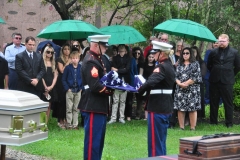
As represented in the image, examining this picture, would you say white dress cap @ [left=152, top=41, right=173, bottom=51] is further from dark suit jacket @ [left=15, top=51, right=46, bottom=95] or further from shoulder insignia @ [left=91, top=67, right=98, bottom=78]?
dark suit jacket @ [left=15, top=51, right=46, bottom=95]

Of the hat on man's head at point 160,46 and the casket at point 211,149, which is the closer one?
the casket at point 211,149

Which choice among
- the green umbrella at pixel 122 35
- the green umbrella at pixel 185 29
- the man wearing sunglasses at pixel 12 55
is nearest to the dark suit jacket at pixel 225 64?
the green umbrella at pixel 185 29

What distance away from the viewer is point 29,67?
11.2m

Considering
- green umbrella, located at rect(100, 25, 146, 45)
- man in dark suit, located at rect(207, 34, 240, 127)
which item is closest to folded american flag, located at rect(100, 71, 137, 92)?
green umbrella, located at rect(100, 25, 146, 45)

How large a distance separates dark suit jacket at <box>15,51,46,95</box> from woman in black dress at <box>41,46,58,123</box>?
16.6 inches

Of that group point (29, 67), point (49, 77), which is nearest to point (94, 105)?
point (29, 67)

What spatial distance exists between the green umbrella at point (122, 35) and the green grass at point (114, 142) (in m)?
1.90

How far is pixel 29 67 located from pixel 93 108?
426cm

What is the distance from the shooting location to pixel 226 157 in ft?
12.4

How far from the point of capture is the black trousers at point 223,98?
1281 centimetres

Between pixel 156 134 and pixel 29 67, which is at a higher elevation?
pixel 29 67

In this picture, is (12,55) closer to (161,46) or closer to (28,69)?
(28,69)

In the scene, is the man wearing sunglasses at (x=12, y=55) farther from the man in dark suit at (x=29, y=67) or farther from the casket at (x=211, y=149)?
the casket at (x=211, y=149)

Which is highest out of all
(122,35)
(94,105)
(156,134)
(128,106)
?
(122,35)
